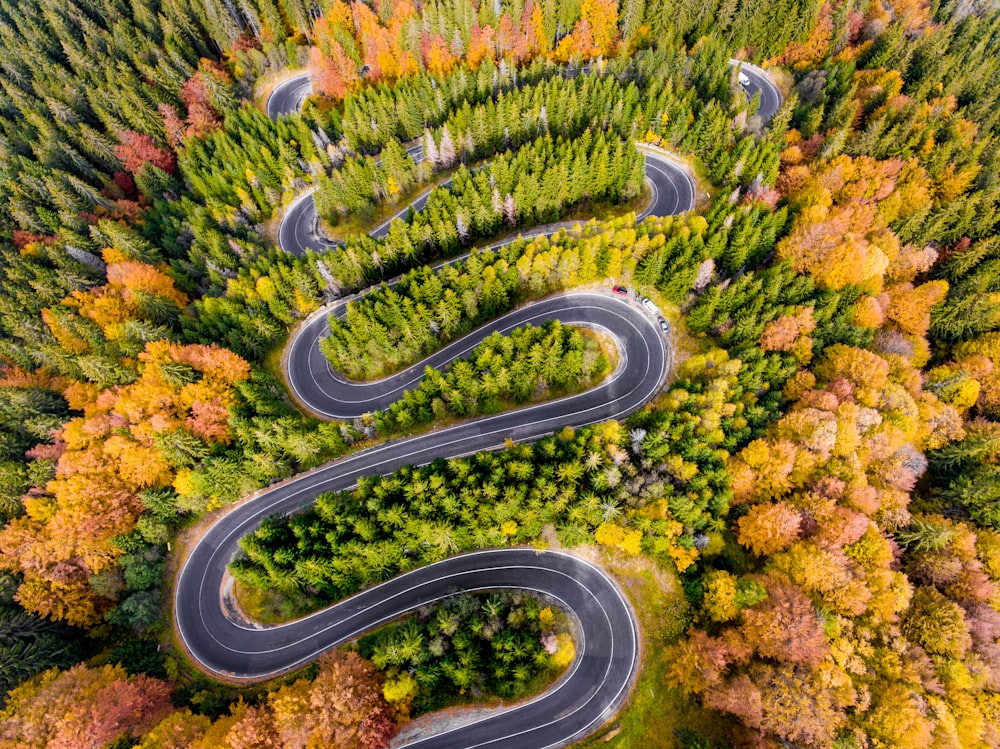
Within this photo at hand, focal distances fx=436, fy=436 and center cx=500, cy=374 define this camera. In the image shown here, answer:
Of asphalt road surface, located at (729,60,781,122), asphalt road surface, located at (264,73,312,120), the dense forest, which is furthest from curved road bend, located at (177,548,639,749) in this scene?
asphalt road surface, located at (729,60,781,122)

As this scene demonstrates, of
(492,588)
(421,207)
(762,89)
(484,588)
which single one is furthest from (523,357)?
(762,89)

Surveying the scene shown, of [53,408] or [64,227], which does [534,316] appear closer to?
[53,408]

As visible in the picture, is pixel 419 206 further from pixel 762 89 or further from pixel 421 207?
pixel 762 89

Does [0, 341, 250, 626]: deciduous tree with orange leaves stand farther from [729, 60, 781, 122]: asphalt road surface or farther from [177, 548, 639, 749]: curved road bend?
[729, 60, 781, 122]: asphalt road surface

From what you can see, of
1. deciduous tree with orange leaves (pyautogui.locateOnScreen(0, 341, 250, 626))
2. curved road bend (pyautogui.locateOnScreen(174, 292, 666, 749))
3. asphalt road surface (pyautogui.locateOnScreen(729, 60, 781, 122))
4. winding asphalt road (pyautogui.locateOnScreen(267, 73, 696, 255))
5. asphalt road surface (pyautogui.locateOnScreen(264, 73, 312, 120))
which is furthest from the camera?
asphalt road surface (pyautogui.locateOnScreen(264, 73, 312, 120))

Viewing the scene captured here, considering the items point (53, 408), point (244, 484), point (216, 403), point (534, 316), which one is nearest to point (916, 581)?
point (534, 316)
